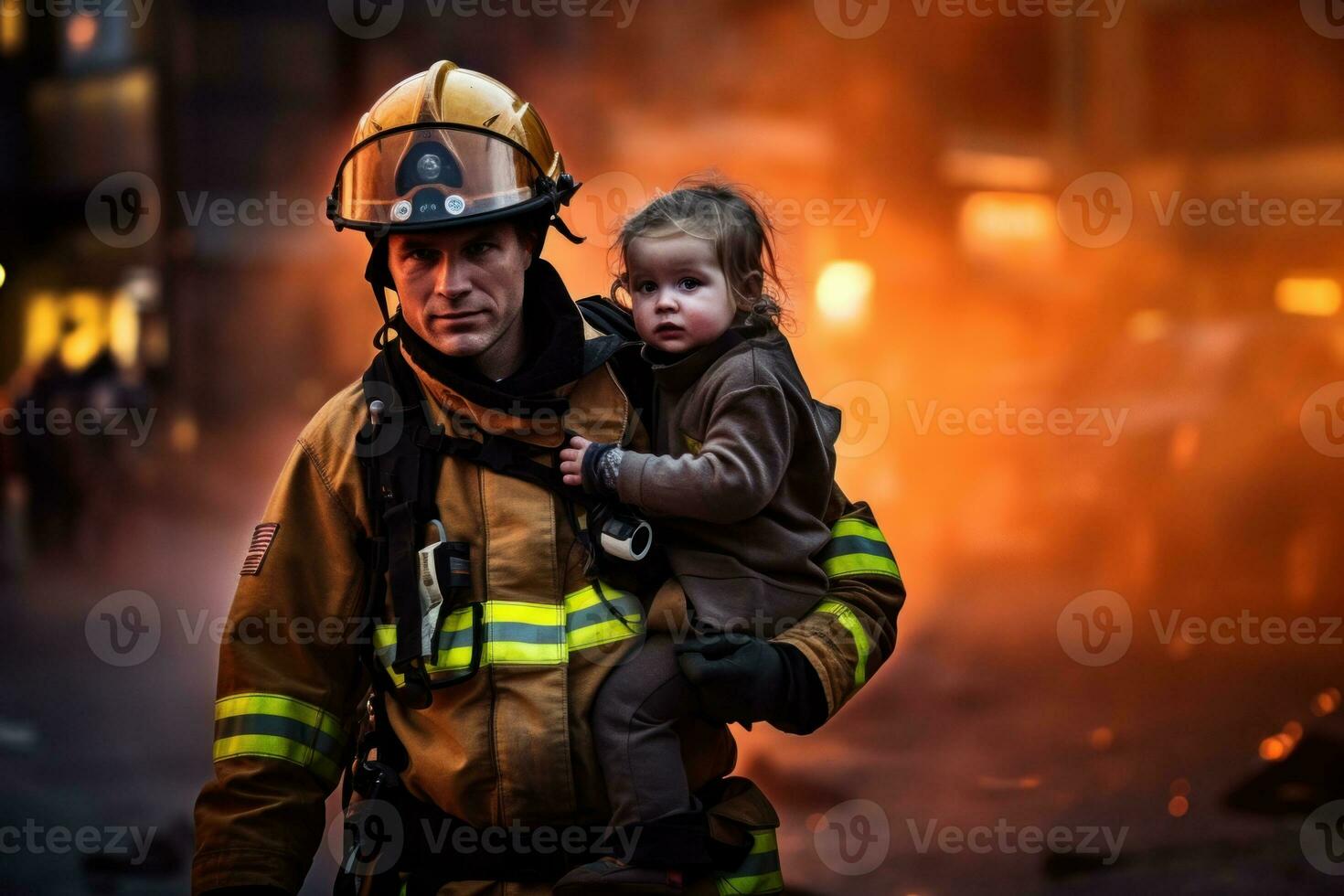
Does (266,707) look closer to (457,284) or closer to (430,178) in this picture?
(457,284)

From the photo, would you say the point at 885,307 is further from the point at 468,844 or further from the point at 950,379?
the point at 468,844

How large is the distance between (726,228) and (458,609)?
0.84 metres

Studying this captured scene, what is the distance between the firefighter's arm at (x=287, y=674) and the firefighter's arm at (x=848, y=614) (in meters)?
0.83

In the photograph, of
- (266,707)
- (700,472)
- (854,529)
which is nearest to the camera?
(700,472)

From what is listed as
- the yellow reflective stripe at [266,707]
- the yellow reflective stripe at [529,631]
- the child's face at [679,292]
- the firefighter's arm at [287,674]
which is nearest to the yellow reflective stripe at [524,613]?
the yellow reflective stripe at [529,631]

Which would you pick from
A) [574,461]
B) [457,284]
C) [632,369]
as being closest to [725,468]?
[574,461]

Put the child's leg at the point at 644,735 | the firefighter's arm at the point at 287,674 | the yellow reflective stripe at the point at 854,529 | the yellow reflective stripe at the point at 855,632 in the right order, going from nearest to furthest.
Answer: the child's leg at the point at 644,735 < the firefighter's arm at the point at 287,674 < the yellow reflective stripe at the point at 855,632 < the yellow reflective stripe at the point at 854,529

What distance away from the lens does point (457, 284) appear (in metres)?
2.33

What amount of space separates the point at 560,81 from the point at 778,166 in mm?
1306

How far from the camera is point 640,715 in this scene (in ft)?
7.43

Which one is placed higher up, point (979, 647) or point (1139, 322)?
point (1139, 322)

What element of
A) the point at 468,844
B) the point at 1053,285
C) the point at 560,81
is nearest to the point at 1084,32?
the point at 1053,285

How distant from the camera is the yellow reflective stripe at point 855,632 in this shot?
2469mm

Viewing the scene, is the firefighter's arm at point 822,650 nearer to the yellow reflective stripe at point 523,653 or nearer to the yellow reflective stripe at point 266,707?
the yellow reflective stripe at point 523,653
